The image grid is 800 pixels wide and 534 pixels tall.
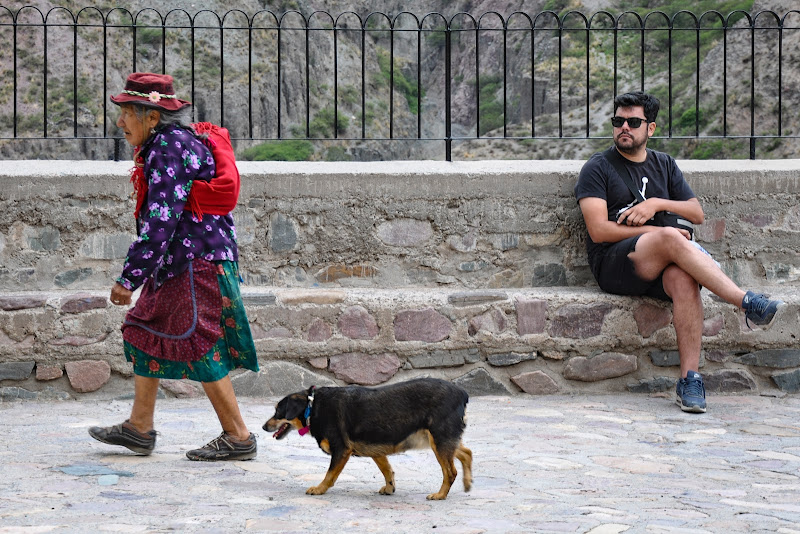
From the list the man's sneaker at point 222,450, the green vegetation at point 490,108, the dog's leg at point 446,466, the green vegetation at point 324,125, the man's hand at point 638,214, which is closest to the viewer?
the dog's leg at point 446,466

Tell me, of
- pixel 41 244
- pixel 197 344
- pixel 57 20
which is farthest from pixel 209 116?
pixel 197 344

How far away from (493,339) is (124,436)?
1985mm

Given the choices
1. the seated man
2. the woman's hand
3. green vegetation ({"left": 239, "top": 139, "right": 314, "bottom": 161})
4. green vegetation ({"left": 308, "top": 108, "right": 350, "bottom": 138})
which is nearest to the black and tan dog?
the woman's hand

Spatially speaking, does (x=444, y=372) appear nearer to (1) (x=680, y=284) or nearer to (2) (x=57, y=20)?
(1) (x=680, y=284)

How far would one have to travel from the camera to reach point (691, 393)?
4137mm

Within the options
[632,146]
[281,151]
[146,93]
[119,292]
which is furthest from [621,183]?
[281,151]

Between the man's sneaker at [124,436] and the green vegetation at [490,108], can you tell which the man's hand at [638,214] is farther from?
the green vegetation at [490,108]

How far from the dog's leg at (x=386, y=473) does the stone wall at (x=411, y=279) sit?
176cm

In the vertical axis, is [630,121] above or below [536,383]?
above

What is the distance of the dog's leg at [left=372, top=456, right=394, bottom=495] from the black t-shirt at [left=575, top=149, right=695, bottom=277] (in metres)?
2.18

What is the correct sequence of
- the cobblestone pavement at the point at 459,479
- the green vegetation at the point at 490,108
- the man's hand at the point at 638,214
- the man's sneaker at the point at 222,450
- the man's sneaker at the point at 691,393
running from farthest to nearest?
the green vegetation at the point at 490,108 → the man's hand at the point at 638,214 → the man's sneaker at the point at 691,393 → the man's sneaker at the point at 222,450 → the cobblestone pavement at the point at 459,479

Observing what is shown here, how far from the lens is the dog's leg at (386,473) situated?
8.87 feet

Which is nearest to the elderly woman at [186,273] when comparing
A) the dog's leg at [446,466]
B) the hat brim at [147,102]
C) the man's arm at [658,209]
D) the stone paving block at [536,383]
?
the hat brim at [147,102]

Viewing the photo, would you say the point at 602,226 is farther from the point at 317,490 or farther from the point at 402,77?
the point at 402,77
